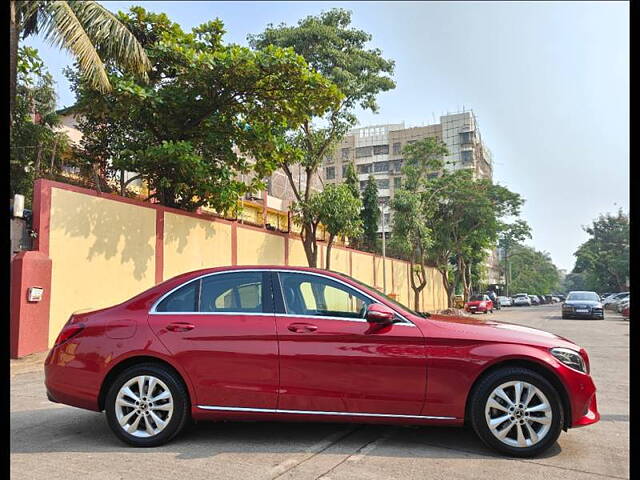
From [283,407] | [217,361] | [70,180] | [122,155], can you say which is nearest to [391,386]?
[283,407]

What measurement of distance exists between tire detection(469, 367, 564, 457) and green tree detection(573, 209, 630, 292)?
96 centimetres

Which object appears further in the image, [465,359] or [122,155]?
[122,155]

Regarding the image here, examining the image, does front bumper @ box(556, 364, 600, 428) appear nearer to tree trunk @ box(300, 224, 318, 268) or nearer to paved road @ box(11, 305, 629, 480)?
paved road @ box(11, 305, 629, 480)

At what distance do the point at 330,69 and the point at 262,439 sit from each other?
51.6ft

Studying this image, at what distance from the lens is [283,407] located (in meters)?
4.23

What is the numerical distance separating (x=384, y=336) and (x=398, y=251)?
2813 centimetres

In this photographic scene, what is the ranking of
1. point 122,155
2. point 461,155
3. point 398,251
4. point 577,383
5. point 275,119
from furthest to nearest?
point 461,155
point 398,251
point 275,119
point 122,155
point 577,383

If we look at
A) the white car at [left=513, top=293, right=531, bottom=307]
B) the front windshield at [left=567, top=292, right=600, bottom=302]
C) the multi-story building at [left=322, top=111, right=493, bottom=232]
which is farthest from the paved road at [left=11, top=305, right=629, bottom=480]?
the multi-story building at [left=322, top=111, right=493, bottom=232]

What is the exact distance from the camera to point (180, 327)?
4359 mm

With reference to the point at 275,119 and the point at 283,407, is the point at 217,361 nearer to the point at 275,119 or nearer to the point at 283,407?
the point at 283,407

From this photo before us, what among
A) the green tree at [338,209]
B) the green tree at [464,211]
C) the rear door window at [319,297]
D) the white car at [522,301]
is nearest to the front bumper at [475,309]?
the green tree at [464,211]

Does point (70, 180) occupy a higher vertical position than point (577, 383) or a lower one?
higher

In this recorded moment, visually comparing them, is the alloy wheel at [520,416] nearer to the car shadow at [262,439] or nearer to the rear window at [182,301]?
the car shadow at [262,439]

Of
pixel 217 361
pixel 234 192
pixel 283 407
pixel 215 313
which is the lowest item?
pixel 283 407
